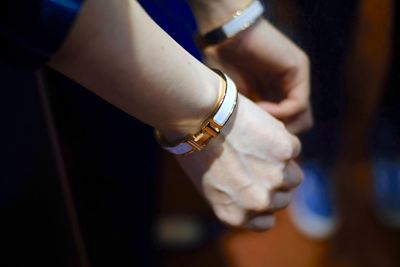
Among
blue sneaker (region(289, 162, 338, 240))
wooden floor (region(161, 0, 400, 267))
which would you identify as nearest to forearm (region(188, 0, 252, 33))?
wooden floor (region(161, 0, 400, 267))

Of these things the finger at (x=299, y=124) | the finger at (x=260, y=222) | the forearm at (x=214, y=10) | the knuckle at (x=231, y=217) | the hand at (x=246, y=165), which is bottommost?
the finger at (x=260, y=222)

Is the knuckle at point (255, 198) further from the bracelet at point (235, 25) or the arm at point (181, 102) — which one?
the bracelet at point (235, 25)

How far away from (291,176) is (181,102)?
158mm

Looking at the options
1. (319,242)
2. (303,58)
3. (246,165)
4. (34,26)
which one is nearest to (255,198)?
(246,165)

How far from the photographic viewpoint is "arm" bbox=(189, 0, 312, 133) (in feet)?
2.14

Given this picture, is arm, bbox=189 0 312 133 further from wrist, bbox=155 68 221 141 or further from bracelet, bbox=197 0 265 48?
wrist, bbox=155 68 221 141

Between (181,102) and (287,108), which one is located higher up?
(181,102)

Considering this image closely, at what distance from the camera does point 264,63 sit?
0.68m

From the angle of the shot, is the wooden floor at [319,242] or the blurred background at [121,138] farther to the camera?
the wooden floor at [319,242]

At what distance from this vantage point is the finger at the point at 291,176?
2.02 ft

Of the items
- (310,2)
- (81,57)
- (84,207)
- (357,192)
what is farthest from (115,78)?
(357,192)

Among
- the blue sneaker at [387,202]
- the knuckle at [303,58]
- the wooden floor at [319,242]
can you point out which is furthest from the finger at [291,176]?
the blue sneaker at [387,202]

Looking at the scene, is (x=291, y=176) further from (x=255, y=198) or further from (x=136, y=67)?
(x=136, y=67)

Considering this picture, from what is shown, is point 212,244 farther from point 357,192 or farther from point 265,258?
point 357,192
